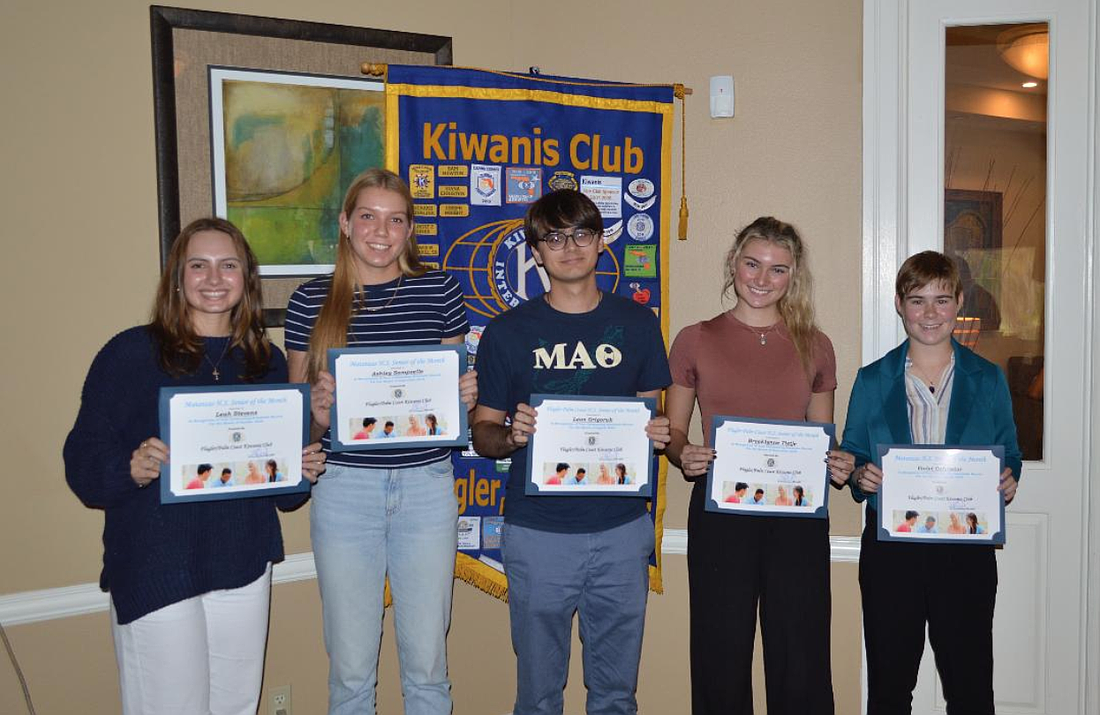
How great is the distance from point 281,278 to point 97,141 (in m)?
0.72

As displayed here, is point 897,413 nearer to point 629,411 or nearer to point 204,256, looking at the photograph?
point 629,411

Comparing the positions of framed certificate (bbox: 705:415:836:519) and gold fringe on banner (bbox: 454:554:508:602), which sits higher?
framed certificate (bbox: 705:415:836:519)

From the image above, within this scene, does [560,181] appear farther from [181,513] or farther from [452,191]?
[181,513]

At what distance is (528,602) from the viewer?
281 cm

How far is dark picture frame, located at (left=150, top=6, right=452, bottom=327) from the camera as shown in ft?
9.86

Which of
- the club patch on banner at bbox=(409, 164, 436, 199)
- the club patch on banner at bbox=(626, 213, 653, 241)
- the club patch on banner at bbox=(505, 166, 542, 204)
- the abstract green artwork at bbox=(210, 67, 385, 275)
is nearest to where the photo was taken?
the abstract green artwork at bbox=(210, 67, 385, 275)

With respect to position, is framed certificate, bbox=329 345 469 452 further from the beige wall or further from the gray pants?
the beige wall

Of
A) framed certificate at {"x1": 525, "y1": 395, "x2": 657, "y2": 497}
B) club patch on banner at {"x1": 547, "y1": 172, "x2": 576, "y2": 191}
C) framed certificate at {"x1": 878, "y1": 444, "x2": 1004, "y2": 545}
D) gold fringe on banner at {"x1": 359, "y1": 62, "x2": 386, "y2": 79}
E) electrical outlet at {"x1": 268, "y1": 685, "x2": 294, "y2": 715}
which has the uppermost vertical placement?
gold fringe on banner at {"x1": 359, "y1": 62, "x2": 386, "y2": 79}

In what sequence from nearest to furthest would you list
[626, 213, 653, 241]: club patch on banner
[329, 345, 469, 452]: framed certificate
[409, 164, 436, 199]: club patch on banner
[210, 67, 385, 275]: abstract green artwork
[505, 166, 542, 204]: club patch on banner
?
1. [329, 345, 469, 452]: framed certificate
2. [210, 67, 385, 275]: abstract green artwork
3. [409, 164, 436, 199]: club patch on banner
4. [505, 166, 542, 204]: club patch on banner
5. [626, 213, 653, 241]: club patch on banner

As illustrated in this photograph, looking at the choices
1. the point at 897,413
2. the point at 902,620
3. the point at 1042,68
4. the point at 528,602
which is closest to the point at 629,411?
the point at 528,602

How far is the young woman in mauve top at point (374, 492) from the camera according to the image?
8.97 feet

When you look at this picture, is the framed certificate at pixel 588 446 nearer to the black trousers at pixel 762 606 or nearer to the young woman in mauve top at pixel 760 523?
the young woman in mauve top at pixel 760 523

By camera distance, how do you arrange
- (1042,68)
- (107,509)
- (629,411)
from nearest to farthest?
1. (107,509)
2. (629,411)
3. (1042,68)

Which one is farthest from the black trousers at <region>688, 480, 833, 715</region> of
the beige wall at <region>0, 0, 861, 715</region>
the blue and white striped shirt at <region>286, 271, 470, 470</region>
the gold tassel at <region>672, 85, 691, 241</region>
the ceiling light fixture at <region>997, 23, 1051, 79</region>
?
the ceiling light fixture at <region>997, 23, 1051, 79</region>
